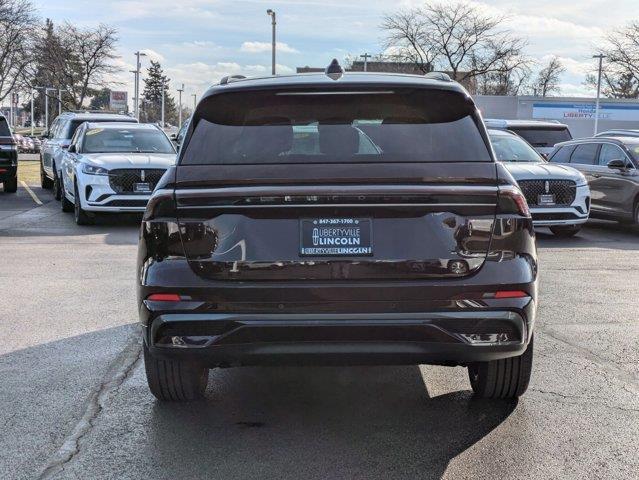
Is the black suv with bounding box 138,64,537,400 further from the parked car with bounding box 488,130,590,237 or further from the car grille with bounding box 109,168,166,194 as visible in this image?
the car grille with bounding box 109,168,166,194

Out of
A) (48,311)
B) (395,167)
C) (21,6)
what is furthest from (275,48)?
(395,167)

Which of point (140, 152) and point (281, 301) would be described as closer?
point (281, 301)

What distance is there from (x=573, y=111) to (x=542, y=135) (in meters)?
38.8

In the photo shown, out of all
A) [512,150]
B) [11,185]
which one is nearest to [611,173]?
[512,150]

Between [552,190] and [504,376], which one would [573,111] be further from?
[504,376]

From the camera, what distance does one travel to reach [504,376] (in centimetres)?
421

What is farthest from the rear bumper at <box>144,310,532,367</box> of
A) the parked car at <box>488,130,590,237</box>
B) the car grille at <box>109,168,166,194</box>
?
the car grille at <box>109,168,166,194</box>

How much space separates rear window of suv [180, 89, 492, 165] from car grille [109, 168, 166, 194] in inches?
339

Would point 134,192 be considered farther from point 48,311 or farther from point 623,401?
point 623,401

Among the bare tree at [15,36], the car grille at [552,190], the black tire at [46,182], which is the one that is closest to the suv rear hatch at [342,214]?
the car grille at [552,190]

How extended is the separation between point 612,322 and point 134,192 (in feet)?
27.1

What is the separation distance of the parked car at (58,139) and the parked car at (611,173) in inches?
389

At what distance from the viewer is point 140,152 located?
13578mm

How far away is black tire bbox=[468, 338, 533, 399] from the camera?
416 cm
